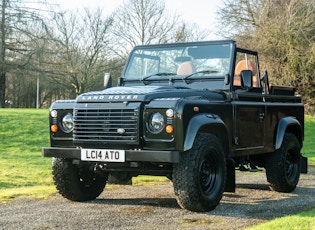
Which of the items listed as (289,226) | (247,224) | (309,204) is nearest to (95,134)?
(247,224)

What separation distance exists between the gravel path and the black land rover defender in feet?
0.89

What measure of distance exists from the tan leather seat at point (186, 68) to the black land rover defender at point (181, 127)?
15 mm

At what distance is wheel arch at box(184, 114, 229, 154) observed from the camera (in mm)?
6555

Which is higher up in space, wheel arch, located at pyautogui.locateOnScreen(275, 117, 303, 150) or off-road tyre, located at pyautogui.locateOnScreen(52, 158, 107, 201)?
wheel arch, located at pyautogui.locateOnScreen(275, 117, 303, 150)

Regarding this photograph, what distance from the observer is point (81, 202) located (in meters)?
7.75

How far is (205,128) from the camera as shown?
6965mm

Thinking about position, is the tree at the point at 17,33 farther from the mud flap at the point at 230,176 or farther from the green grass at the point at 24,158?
the mud flap at the point at 230,176

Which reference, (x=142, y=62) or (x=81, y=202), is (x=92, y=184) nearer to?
(x=81, y=202)

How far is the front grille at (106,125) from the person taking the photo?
22.0 feet

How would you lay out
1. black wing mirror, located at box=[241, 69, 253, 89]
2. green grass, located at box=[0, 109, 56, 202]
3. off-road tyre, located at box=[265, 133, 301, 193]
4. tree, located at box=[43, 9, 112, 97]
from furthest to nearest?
1. tree, located at box=[43, 9, 112, 97]
2. green grass, located at box=[0, 109, 56, 202]
3. off-road tyre, located at box=[265, 133, 301, 193]
4. black wing mirror, located at box=[241, 69, 253, 89]

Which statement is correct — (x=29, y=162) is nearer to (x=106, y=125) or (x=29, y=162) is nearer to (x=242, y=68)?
(x=242, y=68)

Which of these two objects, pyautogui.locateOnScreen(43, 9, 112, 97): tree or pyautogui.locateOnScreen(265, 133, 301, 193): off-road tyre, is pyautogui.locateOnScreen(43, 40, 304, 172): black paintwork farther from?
pyautogui.locateOnScreen(43, 9, 112, 97): tree

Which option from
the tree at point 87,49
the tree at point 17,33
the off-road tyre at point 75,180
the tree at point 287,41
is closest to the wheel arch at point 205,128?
the off-road tyre at point 75,180

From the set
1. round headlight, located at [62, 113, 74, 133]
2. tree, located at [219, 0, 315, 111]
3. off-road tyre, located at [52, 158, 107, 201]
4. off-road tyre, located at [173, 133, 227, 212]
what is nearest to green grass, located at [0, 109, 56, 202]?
off-road tyre, located at [52, 158, 107, 201]
